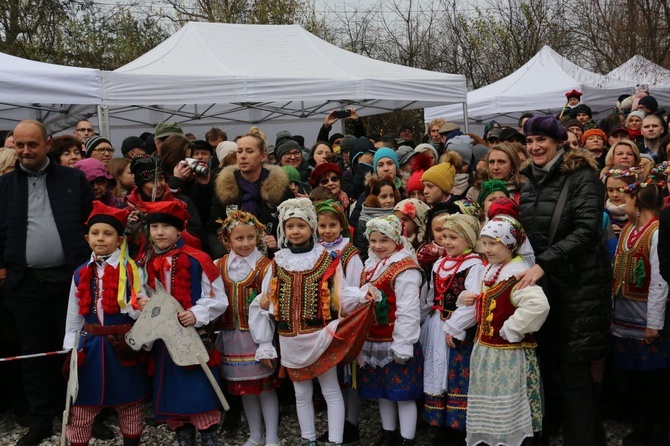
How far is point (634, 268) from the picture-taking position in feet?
14.4

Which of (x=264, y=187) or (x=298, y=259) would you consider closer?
(x=298, y=259)

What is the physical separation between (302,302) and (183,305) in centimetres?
72

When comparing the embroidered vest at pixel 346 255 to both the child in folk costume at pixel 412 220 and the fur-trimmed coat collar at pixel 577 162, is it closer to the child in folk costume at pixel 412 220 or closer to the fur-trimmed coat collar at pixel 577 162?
the child in folk costume at pixel 412 220

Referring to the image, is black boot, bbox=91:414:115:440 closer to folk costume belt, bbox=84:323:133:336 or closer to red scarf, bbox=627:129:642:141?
folk costume belt, bbox=84:323:133:336

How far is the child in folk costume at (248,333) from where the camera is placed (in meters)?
4.44

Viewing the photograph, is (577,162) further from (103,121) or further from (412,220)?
(103,121)

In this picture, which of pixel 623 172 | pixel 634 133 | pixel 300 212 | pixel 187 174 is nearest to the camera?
pixel 300 212

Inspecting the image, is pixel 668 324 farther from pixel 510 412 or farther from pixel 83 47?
pixel 83 47

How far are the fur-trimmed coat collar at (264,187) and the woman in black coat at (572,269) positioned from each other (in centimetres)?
199

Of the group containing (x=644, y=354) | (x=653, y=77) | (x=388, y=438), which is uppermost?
(x=653, y=77)

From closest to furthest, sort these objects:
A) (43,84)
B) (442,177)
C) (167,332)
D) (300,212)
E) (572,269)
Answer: (572,269) < (167,332) < (300,212) < (442,177) < (43,84)

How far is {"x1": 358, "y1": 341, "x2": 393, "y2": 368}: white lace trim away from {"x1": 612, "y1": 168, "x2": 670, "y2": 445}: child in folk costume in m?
1.49

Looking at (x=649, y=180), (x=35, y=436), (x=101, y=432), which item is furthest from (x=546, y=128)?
(x=35, y=436)

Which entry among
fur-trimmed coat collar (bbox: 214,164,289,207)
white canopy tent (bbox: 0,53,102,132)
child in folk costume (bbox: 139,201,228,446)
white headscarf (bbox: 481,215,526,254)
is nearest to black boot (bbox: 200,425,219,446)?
child in folk costume (bbox: 139,201,228,446)
